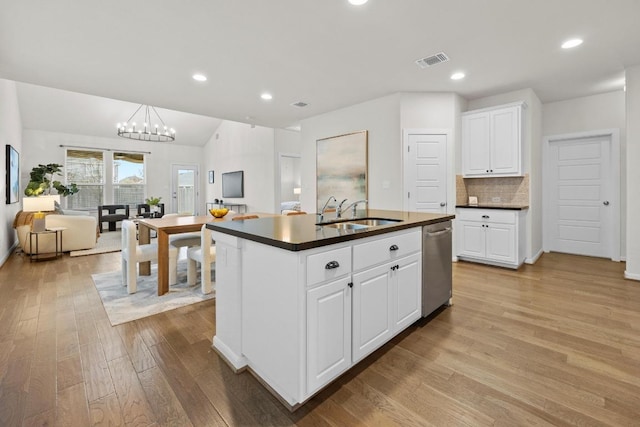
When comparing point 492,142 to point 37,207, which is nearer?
point 492,142

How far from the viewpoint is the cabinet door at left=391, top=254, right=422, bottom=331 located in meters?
2.08

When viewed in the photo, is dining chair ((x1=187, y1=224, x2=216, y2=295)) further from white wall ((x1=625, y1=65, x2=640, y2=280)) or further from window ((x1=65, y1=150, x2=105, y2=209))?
window ((x1=65, y1=150, x2=105, y2=209))

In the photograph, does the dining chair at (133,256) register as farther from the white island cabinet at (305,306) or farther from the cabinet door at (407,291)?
the cabinet door at (407,291)

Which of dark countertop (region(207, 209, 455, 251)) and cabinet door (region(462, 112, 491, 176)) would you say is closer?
dark countertop (region(207, 209, 455, 251))

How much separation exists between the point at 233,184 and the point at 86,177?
4167 mm

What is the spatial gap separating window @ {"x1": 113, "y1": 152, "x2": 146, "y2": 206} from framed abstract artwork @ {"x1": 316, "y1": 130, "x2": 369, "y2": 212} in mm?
6835

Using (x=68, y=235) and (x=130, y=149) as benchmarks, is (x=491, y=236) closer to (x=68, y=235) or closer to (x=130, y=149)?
(x=68, y=235)

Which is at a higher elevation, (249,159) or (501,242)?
(249,159)

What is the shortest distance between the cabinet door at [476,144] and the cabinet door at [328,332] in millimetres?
3858

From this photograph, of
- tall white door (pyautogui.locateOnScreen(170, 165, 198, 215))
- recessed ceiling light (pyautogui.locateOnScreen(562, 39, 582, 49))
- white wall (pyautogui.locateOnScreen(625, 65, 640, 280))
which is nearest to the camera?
recessed ceiling light (pyautogui.locateOnScreen(562, 39, 582, 49))

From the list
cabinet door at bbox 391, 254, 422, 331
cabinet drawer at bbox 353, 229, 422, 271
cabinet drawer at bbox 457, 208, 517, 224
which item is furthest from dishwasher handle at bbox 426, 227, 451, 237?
cabinet drawer at bbox 457, 208, 517, 224

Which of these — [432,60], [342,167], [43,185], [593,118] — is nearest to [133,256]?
[342,167]

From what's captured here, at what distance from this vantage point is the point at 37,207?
16.1 feet

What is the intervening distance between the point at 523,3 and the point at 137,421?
3.78 meters
